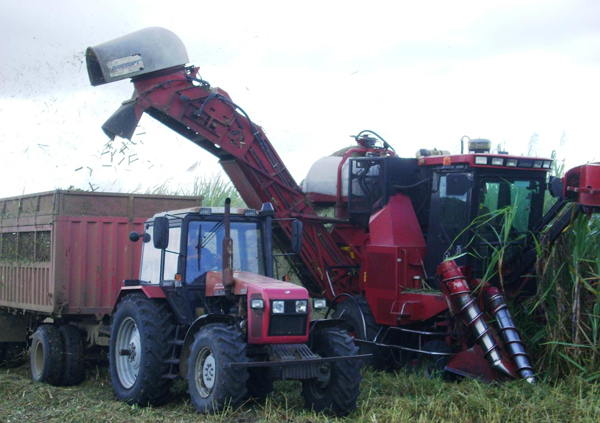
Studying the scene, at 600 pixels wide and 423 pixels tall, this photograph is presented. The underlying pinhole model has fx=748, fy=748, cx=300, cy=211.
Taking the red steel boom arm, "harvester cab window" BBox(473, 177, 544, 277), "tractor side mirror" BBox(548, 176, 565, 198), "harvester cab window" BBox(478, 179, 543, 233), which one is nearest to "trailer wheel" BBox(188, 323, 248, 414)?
"harvester cab window" BBox(473, 177, 544, 277)

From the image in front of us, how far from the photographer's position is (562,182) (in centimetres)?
833

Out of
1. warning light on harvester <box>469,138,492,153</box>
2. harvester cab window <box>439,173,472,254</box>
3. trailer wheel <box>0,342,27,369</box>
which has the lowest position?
trailer wheel <box>0,342,27,369</box>

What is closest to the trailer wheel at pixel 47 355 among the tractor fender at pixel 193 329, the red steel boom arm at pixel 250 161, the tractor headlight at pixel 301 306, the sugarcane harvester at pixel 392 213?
the sugarcane harvester at pixel 392 213

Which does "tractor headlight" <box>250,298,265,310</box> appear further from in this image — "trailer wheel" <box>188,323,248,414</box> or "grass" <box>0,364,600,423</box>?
"grass" <box>0,364,600,423</box>

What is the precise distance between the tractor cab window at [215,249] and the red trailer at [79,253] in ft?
7.22

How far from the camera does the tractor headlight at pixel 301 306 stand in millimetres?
6988

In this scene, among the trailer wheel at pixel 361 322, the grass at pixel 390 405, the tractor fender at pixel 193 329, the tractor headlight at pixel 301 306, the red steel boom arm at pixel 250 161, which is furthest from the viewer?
the red steel boom arm at pixel 250 161

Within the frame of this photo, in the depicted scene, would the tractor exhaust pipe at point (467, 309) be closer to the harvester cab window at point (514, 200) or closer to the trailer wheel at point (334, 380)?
the harvester cab window at point (514, 200)

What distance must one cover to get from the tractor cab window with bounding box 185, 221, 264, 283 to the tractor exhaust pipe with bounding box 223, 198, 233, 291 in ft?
1.65

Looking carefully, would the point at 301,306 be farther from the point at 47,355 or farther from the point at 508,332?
the point at 47,355

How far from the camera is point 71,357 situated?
955 centimetres

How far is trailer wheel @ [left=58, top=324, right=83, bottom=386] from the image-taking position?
9.54 metres

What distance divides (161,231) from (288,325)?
161 centimetres

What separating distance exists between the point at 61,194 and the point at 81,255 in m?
0.83
